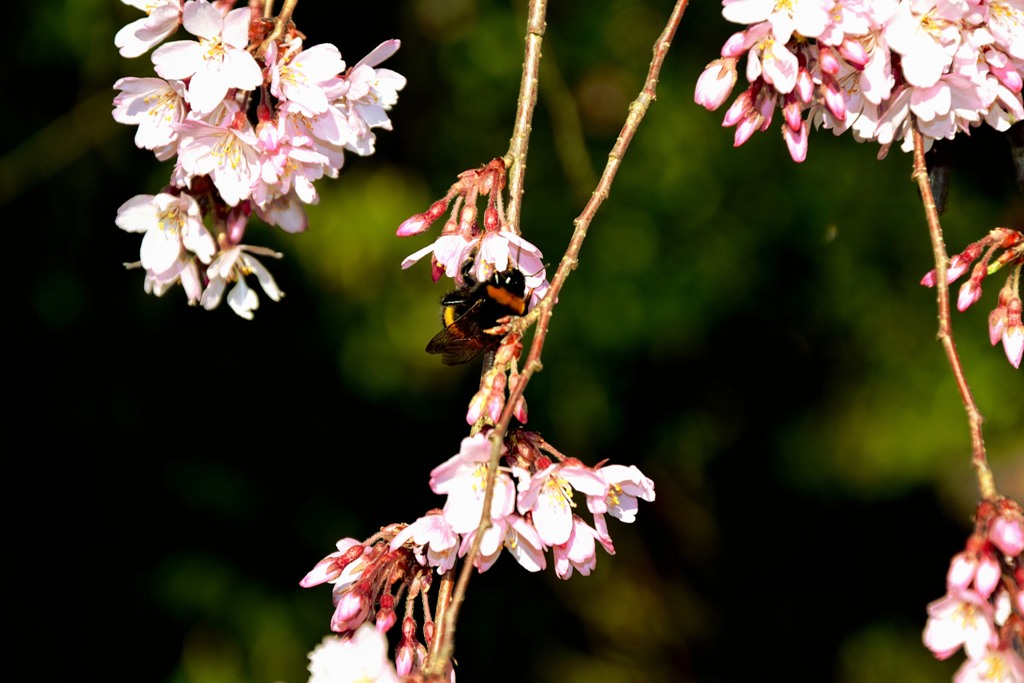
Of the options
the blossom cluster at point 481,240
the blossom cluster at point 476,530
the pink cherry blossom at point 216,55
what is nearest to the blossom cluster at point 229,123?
the pink cherry blossom at point 216,55

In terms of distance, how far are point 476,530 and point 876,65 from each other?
595 mm

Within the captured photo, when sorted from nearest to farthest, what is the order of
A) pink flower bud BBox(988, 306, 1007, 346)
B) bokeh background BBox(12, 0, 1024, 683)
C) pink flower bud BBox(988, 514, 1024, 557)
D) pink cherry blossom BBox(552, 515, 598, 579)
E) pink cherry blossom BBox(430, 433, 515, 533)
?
pink flower bud BBox(988, 514, 1024, 557)
pink cherry blossom BBox(430, 433, 515, 533)
pink cherry blossom BBox(552, 515, 598, 579)
pink flower bud BBox(988, 306, 1007, 346)
bokeh background BBox(12, 0, 1024, 683)

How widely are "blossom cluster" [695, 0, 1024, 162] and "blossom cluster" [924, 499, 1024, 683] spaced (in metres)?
0.39

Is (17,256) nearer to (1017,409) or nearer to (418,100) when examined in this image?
(418,100)

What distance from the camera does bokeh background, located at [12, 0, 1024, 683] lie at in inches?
118

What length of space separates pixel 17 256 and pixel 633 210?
1.66 meters

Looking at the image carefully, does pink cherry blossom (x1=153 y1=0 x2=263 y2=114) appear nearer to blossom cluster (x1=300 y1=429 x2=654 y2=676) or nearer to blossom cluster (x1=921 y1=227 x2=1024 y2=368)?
blossom cluster (x1=300 y1=429 x2=654 y2=676)

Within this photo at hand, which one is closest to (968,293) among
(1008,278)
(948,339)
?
(1008,278)

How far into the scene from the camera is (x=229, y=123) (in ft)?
3.76

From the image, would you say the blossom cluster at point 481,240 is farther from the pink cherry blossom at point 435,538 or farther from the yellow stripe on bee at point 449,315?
the pink cherry blossom at point 435,538

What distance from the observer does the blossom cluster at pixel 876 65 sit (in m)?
1.06

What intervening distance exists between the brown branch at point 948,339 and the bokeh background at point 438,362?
183 cm

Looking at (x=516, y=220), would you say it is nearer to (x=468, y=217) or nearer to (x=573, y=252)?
(x=468, y=217)

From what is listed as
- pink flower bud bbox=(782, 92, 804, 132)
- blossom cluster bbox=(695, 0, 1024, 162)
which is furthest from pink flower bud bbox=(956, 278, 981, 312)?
pink flower bud bbox=(782, 92, 804, 132)
